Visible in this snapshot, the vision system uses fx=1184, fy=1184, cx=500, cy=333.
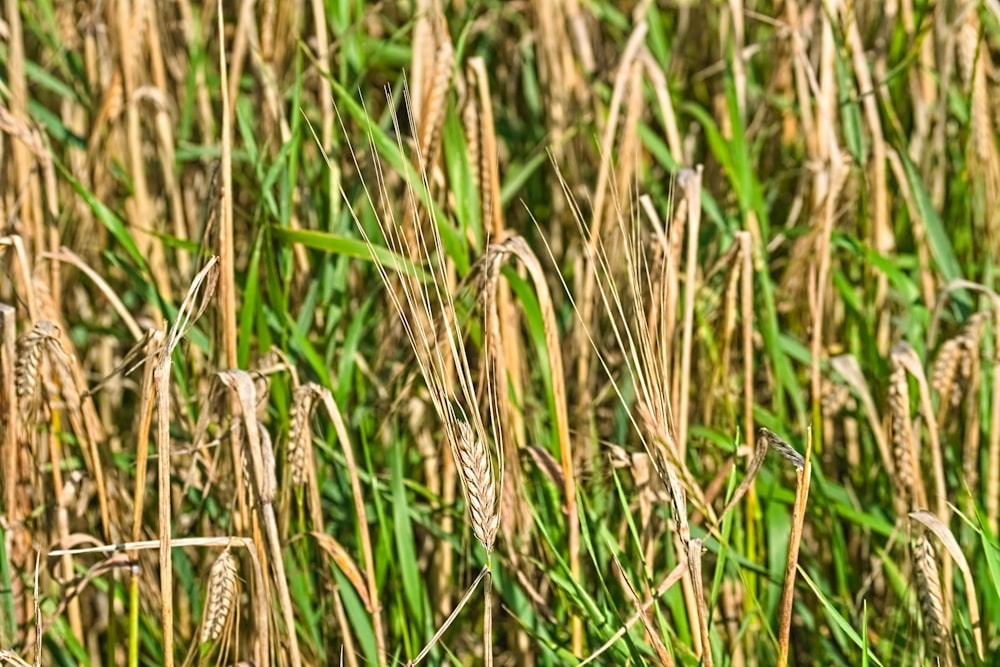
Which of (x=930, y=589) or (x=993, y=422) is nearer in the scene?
(x=930, y=589)

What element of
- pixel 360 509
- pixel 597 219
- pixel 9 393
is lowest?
pixel 360 509

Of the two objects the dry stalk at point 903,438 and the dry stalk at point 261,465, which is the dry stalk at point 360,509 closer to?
the dry stalk at point 261,465

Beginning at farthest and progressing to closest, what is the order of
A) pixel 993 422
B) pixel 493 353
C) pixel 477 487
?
pixel 993 422
pixel 493 353
pixel 477 487

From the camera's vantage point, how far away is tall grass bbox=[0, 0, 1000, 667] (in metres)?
1.06

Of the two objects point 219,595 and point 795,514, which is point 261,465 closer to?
point 219,595

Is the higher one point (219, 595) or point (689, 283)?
point (689, 283)

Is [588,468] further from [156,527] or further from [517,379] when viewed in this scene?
[156,527]

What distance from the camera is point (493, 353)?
1.09m

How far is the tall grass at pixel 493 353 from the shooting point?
1064mm

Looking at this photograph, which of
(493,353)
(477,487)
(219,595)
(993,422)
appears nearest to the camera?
(477,487)

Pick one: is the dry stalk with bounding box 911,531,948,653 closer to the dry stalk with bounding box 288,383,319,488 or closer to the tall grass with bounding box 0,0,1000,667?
the tall grass with bounding box 0,0,1000,667

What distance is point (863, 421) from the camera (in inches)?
55.4

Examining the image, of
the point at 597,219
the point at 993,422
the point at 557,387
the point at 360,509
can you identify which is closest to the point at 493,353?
the point at 557,387

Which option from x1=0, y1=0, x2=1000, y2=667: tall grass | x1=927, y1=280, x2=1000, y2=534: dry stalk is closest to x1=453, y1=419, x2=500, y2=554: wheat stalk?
x1=0, y1=0, x2=1000, y2=667: tall grass
